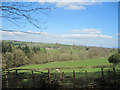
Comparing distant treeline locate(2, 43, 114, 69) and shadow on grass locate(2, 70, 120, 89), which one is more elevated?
distant treeline locate(2, 43, 114, 69)

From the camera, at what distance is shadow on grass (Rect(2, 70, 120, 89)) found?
338cm

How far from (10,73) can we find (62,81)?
1697 mm

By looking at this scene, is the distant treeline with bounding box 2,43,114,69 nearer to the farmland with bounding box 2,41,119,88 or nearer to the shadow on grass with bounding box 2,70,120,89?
the farmland with bounding box 2,41,119,88

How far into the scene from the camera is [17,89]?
3268mm

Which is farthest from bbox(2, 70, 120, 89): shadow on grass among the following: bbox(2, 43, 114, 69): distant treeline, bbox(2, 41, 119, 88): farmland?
bbox(2, 43, 114, 69): distant treeline

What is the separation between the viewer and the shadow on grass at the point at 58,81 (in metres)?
3.38

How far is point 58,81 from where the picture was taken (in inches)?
147

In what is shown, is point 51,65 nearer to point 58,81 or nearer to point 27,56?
point 27,56

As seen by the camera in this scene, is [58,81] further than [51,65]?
No

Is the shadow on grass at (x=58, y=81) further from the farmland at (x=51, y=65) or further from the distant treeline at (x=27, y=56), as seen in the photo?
the distant treeline at (x=27, y=56)

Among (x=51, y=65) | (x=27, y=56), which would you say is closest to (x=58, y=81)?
(x=51, y=65)

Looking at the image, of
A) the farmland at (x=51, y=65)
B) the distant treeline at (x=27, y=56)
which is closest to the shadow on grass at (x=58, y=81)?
the farmland at (x=51, y=65)

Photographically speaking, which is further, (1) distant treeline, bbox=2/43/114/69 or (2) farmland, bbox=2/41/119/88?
(1) distant treeline, bbox=2/43/114/69

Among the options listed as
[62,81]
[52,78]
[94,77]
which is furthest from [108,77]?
[52,78]
